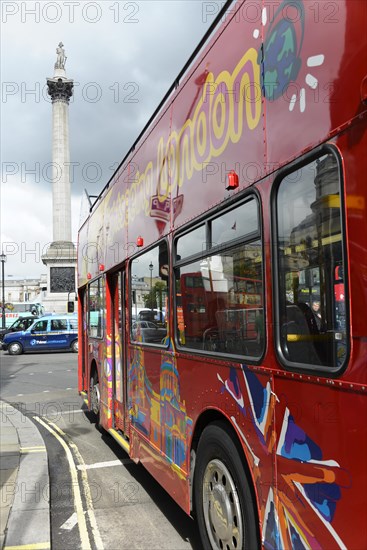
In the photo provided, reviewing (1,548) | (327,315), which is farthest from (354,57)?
(1,548)

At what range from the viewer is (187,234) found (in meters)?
3.61

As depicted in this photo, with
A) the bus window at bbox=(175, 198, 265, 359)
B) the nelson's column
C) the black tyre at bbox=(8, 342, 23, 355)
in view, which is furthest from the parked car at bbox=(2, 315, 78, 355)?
the bus window at bbox=(175, 198, 265, 359)

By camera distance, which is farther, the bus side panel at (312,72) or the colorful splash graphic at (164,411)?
the colorful splash graphic at (164,411)

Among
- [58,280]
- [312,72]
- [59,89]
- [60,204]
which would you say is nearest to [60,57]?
[59,89]

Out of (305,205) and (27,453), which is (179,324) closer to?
(305,205)

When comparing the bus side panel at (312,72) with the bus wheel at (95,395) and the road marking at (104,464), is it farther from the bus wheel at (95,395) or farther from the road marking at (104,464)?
the bus wheel at (95,395)

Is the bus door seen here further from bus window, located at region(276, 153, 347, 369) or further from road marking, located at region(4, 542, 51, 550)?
bus window, located at region(276, 153, 347, 369)

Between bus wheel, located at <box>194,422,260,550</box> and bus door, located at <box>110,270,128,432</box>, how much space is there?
2.45 metres

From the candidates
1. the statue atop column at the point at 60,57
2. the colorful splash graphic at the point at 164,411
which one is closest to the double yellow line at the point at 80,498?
the colorful splash graphic at the point at 164,411

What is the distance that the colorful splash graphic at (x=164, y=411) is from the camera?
12.0 feet

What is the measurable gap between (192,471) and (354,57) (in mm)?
2741

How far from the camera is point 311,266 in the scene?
2.18m

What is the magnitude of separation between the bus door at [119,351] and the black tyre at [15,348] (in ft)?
61.0

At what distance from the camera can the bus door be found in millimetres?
5711
